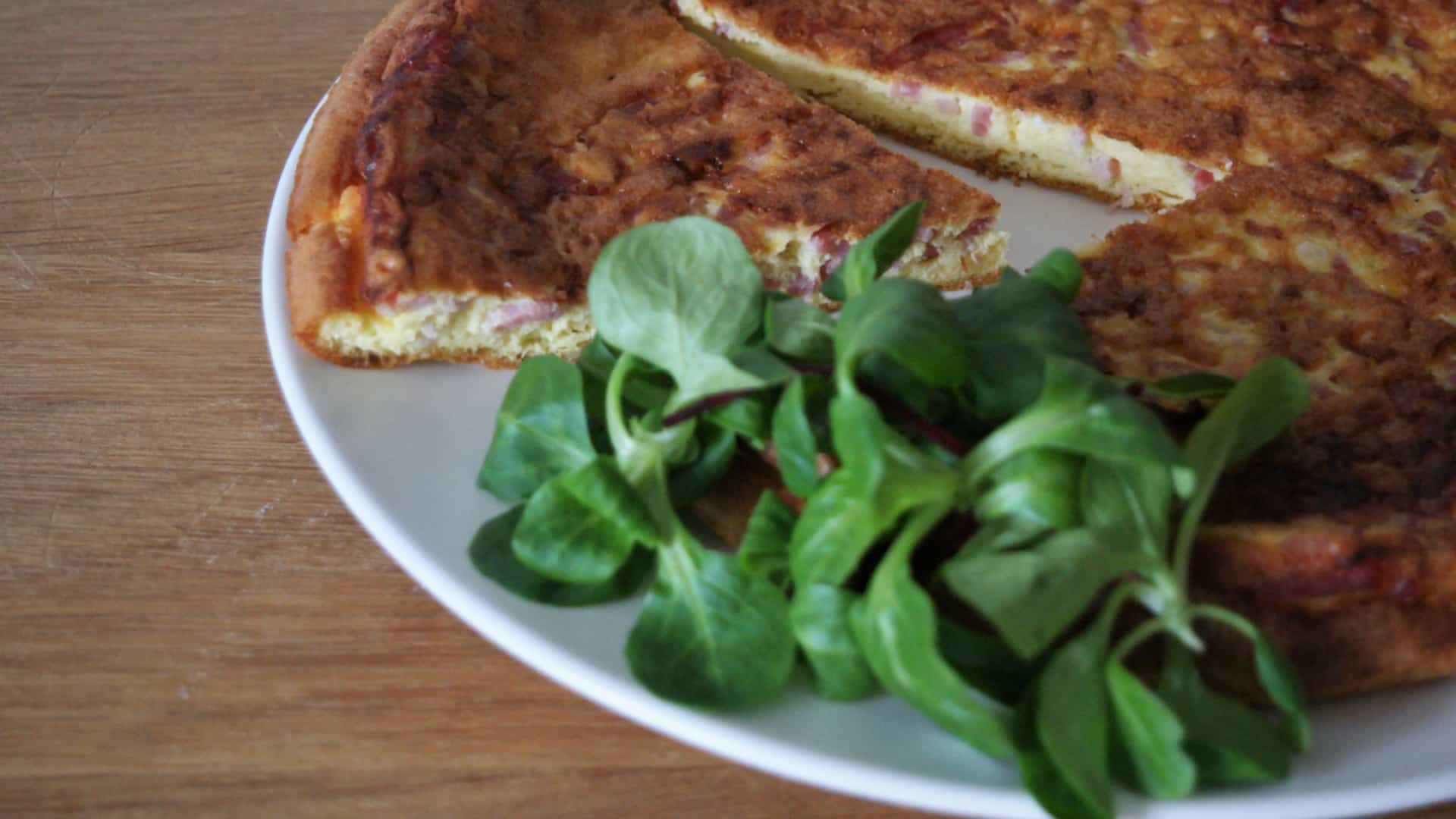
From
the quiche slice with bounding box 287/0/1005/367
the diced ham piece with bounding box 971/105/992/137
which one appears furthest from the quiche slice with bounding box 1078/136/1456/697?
the diced ham piece with bounding box 971/105/992/137

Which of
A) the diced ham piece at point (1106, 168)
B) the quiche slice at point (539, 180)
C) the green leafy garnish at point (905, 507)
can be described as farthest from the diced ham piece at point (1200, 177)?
the green leafy garnish at point (905, 507)

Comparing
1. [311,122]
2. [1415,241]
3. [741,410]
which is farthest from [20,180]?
[1415,241]

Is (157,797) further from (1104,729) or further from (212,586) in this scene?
(1104,729)

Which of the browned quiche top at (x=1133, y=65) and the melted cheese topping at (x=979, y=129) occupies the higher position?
the browned quiche top at (x=1133, y=65)

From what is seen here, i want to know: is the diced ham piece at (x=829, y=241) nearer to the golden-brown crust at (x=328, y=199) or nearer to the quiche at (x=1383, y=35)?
the golden-brown crust at (x=328, y=199)

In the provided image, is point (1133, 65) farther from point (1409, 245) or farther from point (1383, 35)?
point (1409, 245)

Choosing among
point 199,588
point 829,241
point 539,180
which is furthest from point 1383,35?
point 199,588
